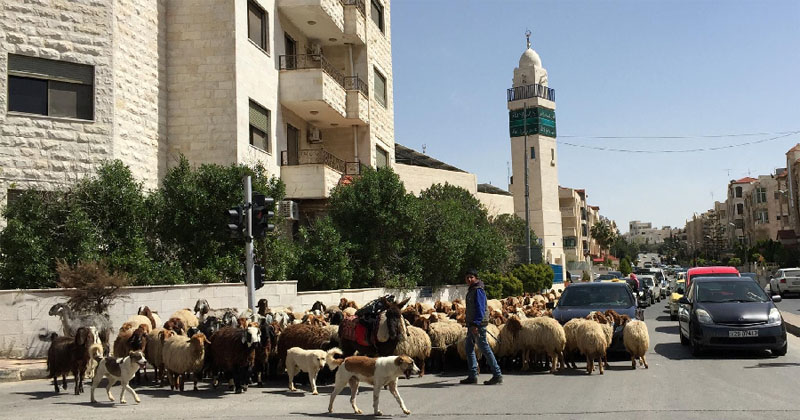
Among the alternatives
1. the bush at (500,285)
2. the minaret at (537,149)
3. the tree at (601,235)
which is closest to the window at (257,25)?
the bush at (500,285)

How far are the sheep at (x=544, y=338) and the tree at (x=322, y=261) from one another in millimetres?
10030

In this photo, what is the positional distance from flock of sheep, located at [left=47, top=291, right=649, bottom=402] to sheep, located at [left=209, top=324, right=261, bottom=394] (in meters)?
0.01

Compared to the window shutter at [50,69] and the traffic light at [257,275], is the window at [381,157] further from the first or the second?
the traffic light at [257,275]

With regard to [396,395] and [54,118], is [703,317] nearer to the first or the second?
[396,395]

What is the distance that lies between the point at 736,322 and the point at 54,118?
16.2 m

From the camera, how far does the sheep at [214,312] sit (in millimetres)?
13029

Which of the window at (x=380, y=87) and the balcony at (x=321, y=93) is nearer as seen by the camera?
the balcony at (x=321, y=93)

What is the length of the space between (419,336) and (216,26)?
1342cm

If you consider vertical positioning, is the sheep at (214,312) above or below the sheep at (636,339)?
above

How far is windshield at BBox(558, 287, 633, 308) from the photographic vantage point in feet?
50.1

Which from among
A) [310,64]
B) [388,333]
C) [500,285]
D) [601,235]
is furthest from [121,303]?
[601,235]

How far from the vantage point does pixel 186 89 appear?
878 inches

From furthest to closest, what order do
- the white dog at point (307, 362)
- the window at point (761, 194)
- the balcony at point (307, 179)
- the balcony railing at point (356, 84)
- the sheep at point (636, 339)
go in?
1. the window at point (761, 194)
2. the balcony railing at point (356, 84)
3. the balcony at point (307, 179)
4. the sheep at point (636, 339)
5. the white dog at point (307, 362)

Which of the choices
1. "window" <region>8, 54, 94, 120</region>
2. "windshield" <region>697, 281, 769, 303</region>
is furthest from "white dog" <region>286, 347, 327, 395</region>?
"window" <region>8, 54, 94, 120</region>
